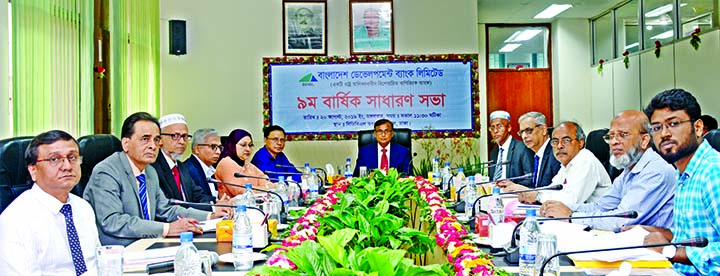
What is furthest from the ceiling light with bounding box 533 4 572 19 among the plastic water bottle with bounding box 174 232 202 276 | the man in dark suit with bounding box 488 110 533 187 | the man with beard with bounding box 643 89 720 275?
the plastic water bottle with bounding box 174 232 202 276

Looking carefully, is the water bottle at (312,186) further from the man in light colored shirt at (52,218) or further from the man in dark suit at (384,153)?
the man in light colored shirt at (52,218)

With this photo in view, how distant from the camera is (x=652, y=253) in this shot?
199 centimetres

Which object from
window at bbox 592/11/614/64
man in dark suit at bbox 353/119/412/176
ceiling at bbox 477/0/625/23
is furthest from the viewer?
window at bbox 592/11/614/64

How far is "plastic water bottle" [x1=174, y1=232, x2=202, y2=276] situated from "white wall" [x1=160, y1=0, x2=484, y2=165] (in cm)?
570

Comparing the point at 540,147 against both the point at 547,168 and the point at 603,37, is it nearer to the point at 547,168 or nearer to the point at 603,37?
the point at 547,168

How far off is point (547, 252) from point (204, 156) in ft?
10.1

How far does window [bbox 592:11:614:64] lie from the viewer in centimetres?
861

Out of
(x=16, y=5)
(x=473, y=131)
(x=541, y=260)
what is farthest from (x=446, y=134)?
(x=541, y=260)

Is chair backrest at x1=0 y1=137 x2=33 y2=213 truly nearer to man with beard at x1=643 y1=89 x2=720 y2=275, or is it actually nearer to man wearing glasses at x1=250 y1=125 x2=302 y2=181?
man with beard at x1=643 y1=89 x2=720 y2=275

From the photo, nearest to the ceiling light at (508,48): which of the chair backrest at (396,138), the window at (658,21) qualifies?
the window at (658,21)

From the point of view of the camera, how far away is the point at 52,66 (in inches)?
176

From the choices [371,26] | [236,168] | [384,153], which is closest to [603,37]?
[371,26]

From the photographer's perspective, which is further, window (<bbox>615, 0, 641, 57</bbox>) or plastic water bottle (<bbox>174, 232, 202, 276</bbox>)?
window (<bbox>615, 0, 641, 57</bbox>)

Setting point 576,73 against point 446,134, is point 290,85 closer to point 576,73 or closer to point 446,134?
point 446,134
